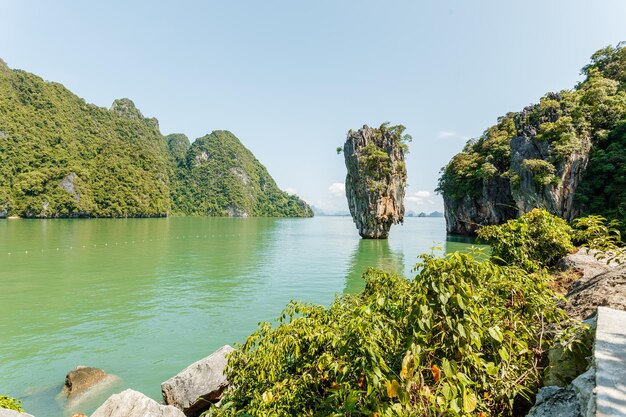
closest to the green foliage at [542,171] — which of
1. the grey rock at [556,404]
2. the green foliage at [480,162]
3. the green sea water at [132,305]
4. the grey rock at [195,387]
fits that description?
the green foliage at [480,162]

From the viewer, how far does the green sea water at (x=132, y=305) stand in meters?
9.27

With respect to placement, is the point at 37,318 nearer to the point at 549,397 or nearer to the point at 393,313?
the point at 393,313

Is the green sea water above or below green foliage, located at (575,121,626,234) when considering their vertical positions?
below

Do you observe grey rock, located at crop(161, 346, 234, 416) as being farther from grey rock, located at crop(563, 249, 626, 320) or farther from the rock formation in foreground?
the rock formation in foreground

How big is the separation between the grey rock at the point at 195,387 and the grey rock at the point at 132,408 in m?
1.03

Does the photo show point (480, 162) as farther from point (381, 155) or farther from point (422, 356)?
point (422, 356)

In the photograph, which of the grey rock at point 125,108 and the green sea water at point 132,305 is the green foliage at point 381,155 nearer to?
the green sea water at point 132,305

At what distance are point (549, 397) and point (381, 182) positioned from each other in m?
43.4

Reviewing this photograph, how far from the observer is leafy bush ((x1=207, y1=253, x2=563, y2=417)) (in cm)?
233

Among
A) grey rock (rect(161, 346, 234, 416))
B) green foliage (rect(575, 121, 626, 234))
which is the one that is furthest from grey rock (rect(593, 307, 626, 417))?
green foliage (rect(575, 121, 626, 234))

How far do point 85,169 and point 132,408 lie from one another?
131 metres

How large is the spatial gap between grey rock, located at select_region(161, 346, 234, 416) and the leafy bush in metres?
3.90

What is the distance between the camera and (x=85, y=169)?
110250 millimetres

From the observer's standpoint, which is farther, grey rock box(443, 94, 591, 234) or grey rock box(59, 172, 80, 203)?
grey rock box(59, 172, 80, 203)
